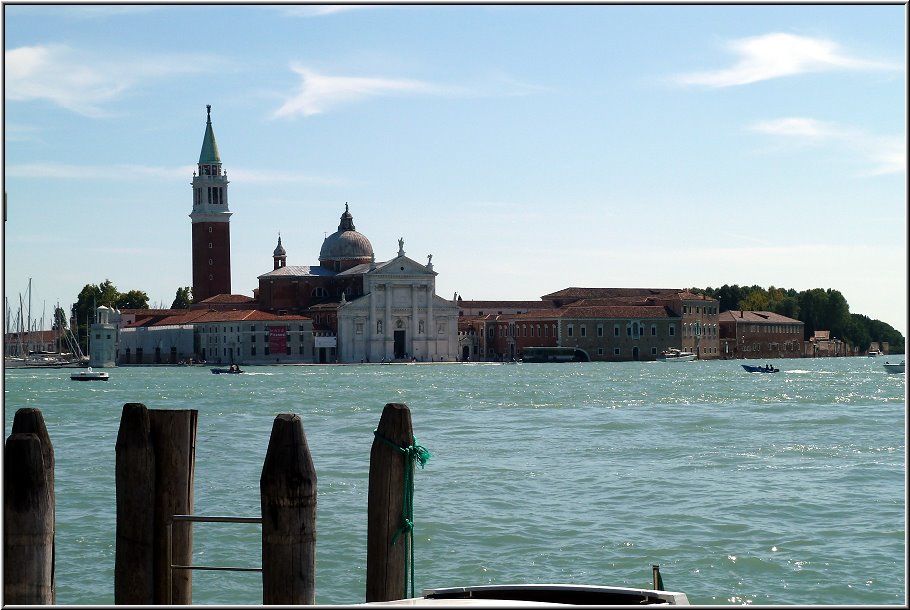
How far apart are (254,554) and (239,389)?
32.2 m

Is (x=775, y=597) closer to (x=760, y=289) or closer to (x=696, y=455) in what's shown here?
(x=696, y=455)

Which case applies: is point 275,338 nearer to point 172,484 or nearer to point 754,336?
point 754,336

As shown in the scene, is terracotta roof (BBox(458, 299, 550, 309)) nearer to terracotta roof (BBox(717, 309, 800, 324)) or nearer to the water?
terracotta roof (BBox(717, 309, 800, 324))

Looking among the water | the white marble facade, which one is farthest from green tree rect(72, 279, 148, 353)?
the water

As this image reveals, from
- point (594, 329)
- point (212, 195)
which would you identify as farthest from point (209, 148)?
point (594, 329)

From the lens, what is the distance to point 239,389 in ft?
138

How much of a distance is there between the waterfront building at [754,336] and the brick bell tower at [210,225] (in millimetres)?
30292

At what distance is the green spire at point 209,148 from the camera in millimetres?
79812

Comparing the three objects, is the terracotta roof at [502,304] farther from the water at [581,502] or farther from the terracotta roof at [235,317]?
the water at [581,502]

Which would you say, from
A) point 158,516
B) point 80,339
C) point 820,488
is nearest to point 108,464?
point 820,488

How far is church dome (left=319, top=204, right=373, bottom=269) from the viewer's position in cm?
8093

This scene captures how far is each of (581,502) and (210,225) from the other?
68066 millimetres

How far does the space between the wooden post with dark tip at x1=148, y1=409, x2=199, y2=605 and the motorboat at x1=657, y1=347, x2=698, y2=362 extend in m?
76.0

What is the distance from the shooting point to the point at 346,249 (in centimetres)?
8100
